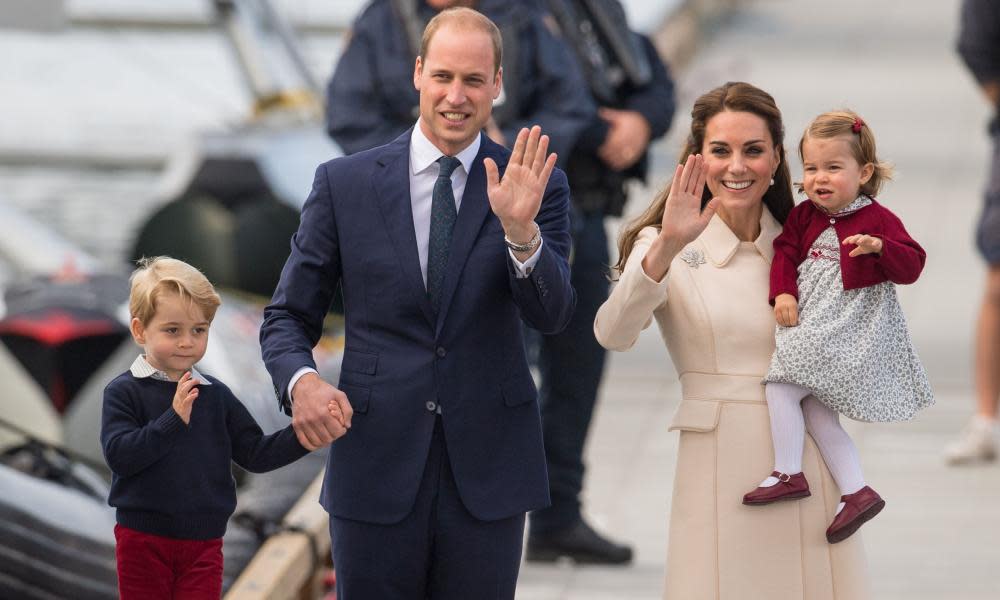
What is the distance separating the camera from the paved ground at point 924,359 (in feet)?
21.4

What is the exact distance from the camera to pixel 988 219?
24.4 feet

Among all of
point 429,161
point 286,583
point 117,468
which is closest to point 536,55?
point 286,583

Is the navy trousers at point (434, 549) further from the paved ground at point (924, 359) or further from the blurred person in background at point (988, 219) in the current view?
the blurred person in background at point (988, 219)

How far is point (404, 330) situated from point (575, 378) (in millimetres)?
2449

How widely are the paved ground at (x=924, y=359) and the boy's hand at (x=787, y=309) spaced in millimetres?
2098

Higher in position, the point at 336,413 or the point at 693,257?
the point at 693,257

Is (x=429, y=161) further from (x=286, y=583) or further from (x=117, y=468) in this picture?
(x=286, y=583)

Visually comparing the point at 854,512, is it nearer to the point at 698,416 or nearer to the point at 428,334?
the point at 698,416

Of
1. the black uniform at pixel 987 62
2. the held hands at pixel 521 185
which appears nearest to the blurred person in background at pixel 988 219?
the black uniform at pixel 987 62

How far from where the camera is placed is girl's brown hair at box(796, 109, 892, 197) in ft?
12.6

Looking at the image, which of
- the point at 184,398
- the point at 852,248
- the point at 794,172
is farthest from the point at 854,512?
the point at 794,172

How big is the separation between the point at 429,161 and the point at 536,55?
2.06 metres

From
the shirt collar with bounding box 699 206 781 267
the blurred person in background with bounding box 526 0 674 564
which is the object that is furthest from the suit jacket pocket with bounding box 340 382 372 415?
the blurred person in background with bounding box 526 0 674 564

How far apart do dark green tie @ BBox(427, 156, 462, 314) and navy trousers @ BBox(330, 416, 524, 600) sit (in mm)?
261
